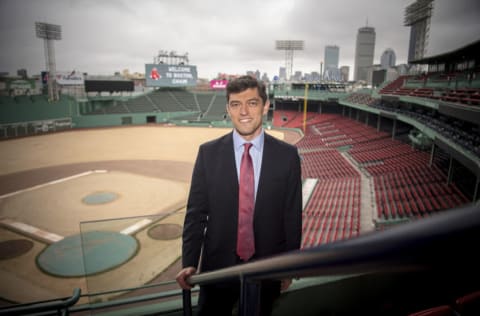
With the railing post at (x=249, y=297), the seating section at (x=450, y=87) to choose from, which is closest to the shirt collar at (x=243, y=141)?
the railing post at (x=249, y=297)

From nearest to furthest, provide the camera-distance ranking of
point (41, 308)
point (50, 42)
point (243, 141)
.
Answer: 1. point (243, 141)
2. point (41, 308)
3. point (50, 42)

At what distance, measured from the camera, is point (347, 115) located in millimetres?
42312

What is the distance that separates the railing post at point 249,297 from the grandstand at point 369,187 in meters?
0.18

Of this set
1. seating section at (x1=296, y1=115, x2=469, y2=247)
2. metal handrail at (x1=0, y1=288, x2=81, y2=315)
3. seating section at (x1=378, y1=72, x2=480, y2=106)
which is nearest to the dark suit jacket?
metal handrail at (x1=0, y1=288, x2=81, y2=315)

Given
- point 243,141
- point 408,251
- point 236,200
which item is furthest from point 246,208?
point 408,251

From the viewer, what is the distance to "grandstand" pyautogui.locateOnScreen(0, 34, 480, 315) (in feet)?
2.02

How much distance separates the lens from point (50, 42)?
4153 cm

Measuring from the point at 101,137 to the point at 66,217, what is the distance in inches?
927

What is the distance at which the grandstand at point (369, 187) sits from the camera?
615 millimetres

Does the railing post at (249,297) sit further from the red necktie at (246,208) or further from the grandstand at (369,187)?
the red necktie at (246,208)

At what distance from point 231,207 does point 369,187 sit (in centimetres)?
1484

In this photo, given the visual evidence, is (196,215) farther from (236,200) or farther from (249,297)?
(249,297)

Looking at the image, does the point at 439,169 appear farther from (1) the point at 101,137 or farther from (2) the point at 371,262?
(1) the point at 101,137

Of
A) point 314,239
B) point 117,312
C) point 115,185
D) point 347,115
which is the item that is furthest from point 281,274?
point 347,115
